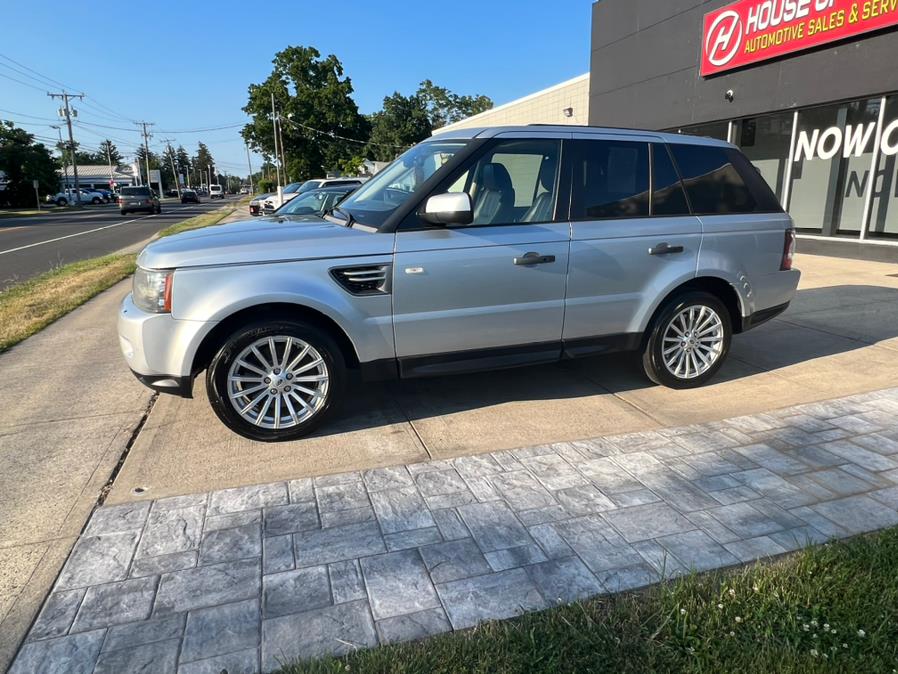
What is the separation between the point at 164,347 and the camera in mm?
3604

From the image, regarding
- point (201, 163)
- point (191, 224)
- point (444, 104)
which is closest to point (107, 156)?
point (201, 163)

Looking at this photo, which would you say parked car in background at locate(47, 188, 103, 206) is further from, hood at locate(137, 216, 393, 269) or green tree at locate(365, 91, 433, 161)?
hood at locate(137, 216, 393, 269)

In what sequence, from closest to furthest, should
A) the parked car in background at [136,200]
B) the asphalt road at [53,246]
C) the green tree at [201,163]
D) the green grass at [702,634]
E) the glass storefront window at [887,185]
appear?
the green grass at [702,634] < the glass storefront window at [887,185] < the asphalt road at [53,246] < the parked car in background at [136,200] < the green tree at [201,163]

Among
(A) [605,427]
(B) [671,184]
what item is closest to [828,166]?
(B) [671,184]

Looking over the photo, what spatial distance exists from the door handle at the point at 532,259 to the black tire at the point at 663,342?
1.12 m

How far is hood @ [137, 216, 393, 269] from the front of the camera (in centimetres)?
359

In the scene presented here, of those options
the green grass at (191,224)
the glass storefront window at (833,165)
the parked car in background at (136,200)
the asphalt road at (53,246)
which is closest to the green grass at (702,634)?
the glass storefront window at (833,165)

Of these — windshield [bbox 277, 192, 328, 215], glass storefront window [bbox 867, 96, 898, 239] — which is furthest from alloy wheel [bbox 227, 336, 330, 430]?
glass storefront window [bbox 867, 96, 898, 239]

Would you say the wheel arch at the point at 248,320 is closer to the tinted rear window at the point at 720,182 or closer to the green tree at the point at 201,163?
the tinted rear window at the point at 720,182

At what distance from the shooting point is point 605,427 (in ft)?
13.5

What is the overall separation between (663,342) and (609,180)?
4.33 feet

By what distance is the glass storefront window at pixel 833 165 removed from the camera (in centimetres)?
1077

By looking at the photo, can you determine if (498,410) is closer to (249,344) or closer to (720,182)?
(249,344)

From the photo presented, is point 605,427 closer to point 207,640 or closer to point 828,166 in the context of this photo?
point 207,640
